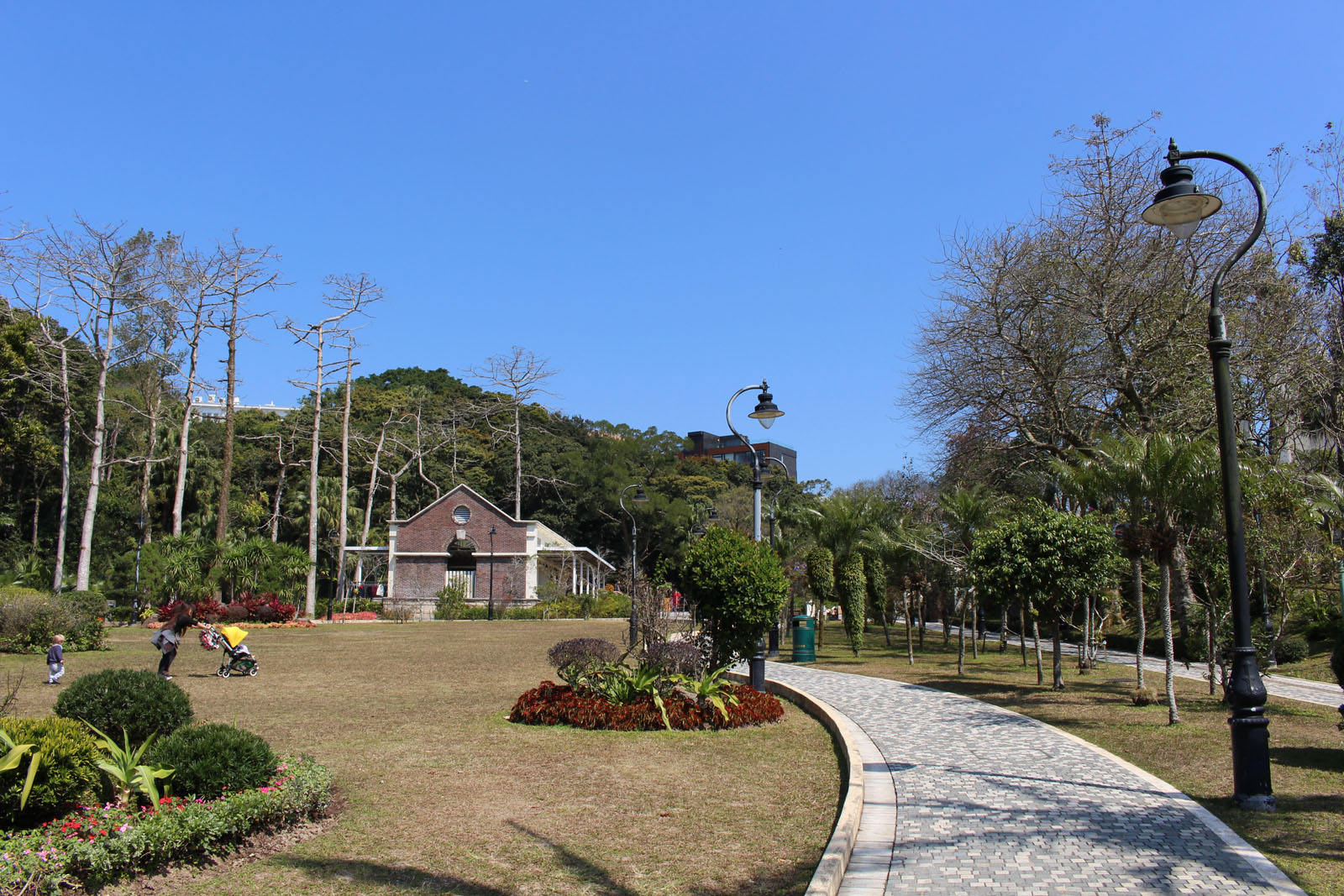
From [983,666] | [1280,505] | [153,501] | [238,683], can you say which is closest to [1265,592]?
[1280,505]

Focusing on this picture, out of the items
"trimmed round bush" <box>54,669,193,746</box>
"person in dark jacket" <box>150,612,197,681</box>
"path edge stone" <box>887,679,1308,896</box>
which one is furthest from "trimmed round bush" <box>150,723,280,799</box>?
"person in dark jacket" <box>150,612,197,681</box>

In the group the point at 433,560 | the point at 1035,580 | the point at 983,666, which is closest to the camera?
the point at 1035,580

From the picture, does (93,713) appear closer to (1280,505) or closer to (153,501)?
(1280,505)

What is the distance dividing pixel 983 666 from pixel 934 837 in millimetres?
16084

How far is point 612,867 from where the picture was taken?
5684 millimetres

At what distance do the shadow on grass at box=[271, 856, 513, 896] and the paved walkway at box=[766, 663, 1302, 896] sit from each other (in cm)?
223

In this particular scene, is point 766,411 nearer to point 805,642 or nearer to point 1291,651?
point 805,642

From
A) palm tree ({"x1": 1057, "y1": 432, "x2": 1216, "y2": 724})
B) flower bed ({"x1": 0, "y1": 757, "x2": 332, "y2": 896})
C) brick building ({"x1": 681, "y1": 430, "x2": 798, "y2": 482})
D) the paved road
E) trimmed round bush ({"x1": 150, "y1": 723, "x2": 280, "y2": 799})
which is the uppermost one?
brick building ({"x1": 681, "y1": 430, "x2": 798, "y2": 482})

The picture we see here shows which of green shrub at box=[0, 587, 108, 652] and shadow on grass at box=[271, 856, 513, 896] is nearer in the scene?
shadow on grass at box=[271, 856, 513, 896]

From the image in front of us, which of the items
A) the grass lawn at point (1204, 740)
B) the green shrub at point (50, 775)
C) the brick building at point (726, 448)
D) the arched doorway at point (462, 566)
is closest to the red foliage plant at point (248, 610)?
the arched doorway at point (462, 566)

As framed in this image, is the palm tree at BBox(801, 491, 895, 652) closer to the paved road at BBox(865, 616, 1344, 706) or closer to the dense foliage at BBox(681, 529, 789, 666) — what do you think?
the paved road at BBox(865, 616, 1344, 706)

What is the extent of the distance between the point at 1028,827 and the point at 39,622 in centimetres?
1853

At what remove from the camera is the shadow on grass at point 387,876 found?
5227 millimetres

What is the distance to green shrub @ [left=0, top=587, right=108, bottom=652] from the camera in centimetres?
1720
